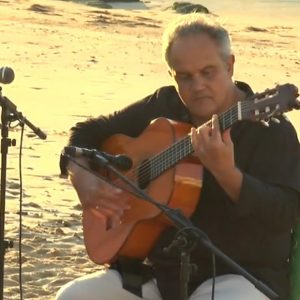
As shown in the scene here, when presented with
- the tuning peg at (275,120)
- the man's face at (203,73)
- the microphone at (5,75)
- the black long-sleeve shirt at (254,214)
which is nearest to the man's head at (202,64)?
the man's face at (203,73)

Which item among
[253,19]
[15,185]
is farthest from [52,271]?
[253,19]

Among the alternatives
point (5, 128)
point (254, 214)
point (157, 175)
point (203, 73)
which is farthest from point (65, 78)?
point (254, 214)

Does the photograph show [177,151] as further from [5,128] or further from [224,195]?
[5,128]

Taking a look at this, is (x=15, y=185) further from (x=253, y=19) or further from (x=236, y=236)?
(x=253, y=19)

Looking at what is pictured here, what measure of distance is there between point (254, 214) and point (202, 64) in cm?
61

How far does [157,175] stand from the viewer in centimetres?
424

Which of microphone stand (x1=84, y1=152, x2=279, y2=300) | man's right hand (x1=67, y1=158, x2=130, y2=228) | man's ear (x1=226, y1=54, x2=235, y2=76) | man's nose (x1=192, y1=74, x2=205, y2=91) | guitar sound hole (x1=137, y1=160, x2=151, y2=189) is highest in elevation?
man's ear (x1=226, y1=54, x2=235, y2=76)

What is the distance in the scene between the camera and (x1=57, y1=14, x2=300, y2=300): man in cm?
396

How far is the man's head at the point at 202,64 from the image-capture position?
13.5 ft

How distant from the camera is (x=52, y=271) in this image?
20.2 ft

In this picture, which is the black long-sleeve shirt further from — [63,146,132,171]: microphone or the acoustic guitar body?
[63,146,132,171]: microphone

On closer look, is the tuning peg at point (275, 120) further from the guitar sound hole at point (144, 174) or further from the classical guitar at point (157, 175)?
the guitar sound hole at point (144, 174)

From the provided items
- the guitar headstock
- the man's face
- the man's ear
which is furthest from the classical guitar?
the man's ear

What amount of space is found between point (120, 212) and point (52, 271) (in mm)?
1909
